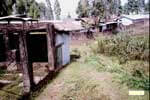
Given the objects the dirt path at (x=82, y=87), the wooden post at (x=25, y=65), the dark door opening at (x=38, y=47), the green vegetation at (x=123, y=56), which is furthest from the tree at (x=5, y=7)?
the wooden post at (x=25, y=65)

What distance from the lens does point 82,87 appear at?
840 cm

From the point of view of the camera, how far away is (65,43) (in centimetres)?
A: 1303

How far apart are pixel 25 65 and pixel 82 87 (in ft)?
8.16

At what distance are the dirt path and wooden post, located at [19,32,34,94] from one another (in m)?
0.65

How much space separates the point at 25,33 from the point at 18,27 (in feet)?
2.86

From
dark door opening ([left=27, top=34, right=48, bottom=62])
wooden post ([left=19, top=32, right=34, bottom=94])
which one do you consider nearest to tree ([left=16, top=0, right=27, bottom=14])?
dark door opening ([left=27, top=34, right=48, bottom=62])

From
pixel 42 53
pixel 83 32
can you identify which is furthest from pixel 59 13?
pixel 42 53

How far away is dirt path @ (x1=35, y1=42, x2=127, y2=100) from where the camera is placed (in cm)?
750

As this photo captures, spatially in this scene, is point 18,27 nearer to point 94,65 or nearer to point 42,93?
point 42,93

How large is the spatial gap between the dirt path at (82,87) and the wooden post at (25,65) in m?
0.65

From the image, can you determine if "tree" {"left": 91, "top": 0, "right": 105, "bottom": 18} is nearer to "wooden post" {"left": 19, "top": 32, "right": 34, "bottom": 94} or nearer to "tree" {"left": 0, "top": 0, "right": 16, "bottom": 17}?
"tree" {"left": 0, "top": 0, "right": 16, "bottom": 17}

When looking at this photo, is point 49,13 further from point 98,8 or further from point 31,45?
point 31,45

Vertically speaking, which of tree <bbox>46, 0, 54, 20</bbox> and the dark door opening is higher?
tree <bbox>46, 0, 54, 20</bbox>

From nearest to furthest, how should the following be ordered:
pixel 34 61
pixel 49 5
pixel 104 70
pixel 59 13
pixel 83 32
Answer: pixel 104 70 → pixel 34 61 → pixel 83 32 → pixel 49 5 → pixel 59 13
